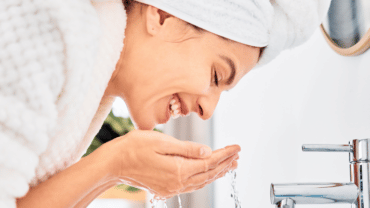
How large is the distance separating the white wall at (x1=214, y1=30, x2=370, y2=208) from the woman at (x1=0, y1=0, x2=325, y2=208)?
0.45ft

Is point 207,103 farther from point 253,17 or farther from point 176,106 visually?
point 253,17

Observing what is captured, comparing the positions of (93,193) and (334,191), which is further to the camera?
(93,193)

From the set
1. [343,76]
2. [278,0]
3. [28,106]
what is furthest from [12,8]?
[343,76]

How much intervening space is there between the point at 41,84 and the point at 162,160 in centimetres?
22

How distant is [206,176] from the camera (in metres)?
0.63

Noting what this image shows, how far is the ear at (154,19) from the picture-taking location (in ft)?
2.28

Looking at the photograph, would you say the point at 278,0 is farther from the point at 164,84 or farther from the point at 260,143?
the point at 260,143

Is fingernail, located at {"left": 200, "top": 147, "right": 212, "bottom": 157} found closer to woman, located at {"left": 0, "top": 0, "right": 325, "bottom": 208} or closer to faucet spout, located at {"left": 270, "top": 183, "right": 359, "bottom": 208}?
woman, located at {"left": 0, "top": 0, "right": 325, "bottom": 208}

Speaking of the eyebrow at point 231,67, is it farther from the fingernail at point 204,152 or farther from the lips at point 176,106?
the fingernail at point 204,152

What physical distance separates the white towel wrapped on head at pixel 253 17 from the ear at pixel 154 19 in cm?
2

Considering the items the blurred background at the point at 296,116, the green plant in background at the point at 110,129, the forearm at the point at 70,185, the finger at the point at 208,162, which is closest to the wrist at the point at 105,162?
the forearm at the point at 70,185

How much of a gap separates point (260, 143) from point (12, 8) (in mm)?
842

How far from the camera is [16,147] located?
485 mm

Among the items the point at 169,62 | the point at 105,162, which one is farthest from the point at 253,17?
the point at 105,162
